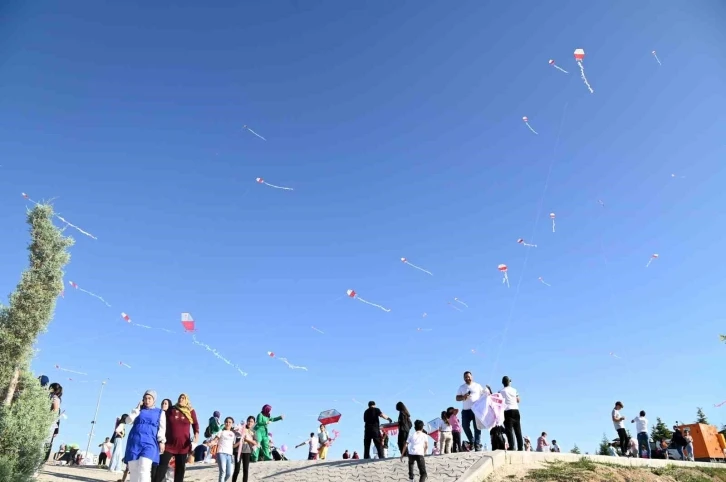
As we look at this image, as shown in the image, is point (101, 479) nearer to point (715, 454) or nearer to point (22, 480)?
point (22, 480)

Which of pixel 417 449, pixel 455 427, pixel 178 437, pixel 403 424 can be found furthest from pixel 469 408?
pixel 178 437

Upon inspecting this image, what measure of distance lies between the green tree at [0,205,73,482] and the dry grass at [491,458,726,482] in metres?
9.27

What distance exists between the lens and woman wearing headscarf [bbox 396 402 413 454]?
12805 mm

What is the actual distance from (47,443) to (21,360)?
1.99 m

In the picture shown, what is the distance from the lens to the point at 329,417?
62.4 ft

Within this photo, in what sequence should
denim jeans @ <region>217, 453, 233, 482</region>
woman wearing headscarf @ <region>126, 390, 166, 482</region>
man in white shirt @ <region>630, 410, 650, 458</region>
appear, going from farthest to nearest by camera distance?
1. man in white shirt @ <region>630, 410, 650, 458</region>
2. denim jeans @ <region>217, 453, 233, 482</region>
3. woman wearing headscarf @ <region>126, 390, 166, 482</region>

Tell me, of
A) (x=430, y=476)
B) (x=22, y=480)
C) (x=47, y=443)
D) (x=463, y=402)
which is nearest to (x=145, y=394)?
(x=22, y=480)

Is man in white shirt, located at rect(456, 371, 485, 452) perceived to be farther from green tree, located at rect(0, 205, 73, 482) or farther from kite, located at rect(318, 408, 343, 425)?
green tree, located at rect(0, 205, 73, 482)

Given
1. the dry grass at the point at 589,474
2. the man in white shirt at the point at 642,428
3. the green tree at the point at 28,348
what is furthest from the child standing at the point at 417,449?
the man in white shirt at the point at 642,428

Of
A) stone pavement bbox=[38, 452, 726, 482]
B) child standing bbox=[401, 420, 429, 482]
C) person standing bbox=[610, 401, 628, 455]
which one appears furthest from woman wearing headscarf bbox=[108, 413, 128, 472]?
person standing bbox=[610, 401, 628, 455]

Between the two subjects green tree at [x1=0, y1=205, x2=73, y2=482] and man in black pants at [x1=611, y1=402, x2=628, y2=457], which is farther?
man in black pants at [x1=611, y1=402, x2=628, y2=457]

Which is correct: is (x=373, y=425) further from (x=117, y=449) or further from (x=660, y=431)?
(x=660, y=431)

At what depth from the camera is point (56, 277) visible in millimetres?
10227

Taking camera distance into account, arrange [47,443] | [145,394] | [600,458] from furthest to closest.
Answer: [600,458], [47,443], [145,394]
